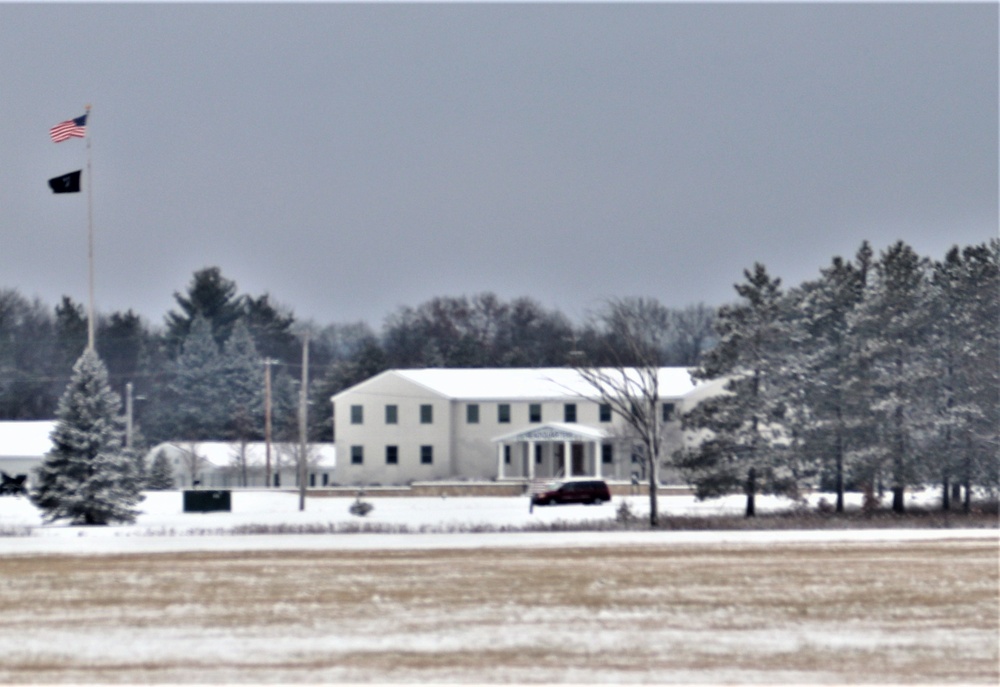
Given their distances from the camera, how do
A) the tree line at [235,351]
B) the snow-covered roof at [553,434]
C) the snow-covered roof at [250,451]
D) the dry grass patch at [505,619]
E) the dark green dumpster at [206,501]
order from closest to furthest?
the dry grass patch at [505,619] → the dark green dumpster at [206,501] → the snow-covered roof at [553,434] → the snow-covered roof at [250,451] → the tree line at [235,351]

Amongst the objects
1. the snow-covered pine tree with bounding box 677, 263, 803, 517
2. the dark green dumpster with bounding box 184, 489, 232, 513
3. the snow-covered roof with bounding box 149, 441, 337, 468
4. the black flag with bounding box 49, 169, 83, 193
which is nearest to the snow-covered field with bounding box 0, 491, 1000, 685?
the snow-covered pine tree with bounding box 677, 263, 803, 517

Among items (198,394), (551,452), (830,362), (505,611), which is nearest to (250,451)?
(198,394)

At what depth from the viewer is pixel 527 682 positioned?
13.7 m

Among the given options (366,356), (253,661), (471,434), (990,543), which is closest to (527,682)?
(253,661)

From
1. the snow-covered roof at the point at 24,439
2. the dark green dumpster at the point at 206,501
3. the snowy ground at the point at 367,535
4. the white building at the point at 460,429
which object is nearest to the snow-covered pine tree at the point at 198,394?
the snow-covered roof at the point at 24,439

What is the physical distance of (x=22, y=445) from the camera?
89.0 m

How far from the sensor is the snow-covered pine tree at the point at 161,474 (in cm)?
8112

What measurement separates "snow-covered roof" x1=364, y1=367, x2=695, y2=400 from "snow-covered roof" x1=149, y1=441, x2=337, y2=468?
31.2ft

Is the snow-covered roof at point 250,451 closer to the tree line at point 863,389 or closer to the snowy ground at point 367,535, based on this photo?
the snowy ground at point 367,535

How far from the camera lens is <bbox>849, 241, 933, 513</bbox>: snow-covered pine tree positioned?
150ft

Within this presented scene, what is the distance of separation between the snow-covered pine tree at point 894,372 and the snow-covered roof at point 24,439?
56.0 metres

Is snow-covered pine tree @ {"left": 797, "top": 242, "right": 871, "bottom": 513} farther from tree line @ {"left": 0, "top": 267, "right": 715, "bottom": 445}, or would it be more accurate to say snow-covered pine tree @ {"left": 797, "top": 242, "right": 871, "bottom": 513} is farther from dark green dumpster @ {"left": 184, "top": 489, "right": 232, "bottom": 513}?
tree line @ {"left": 0, "top": 267, "right": 715, "bottom": 445}

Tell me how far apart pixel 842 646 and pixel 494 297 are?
113 m

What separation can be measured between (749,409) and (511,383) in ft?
146
